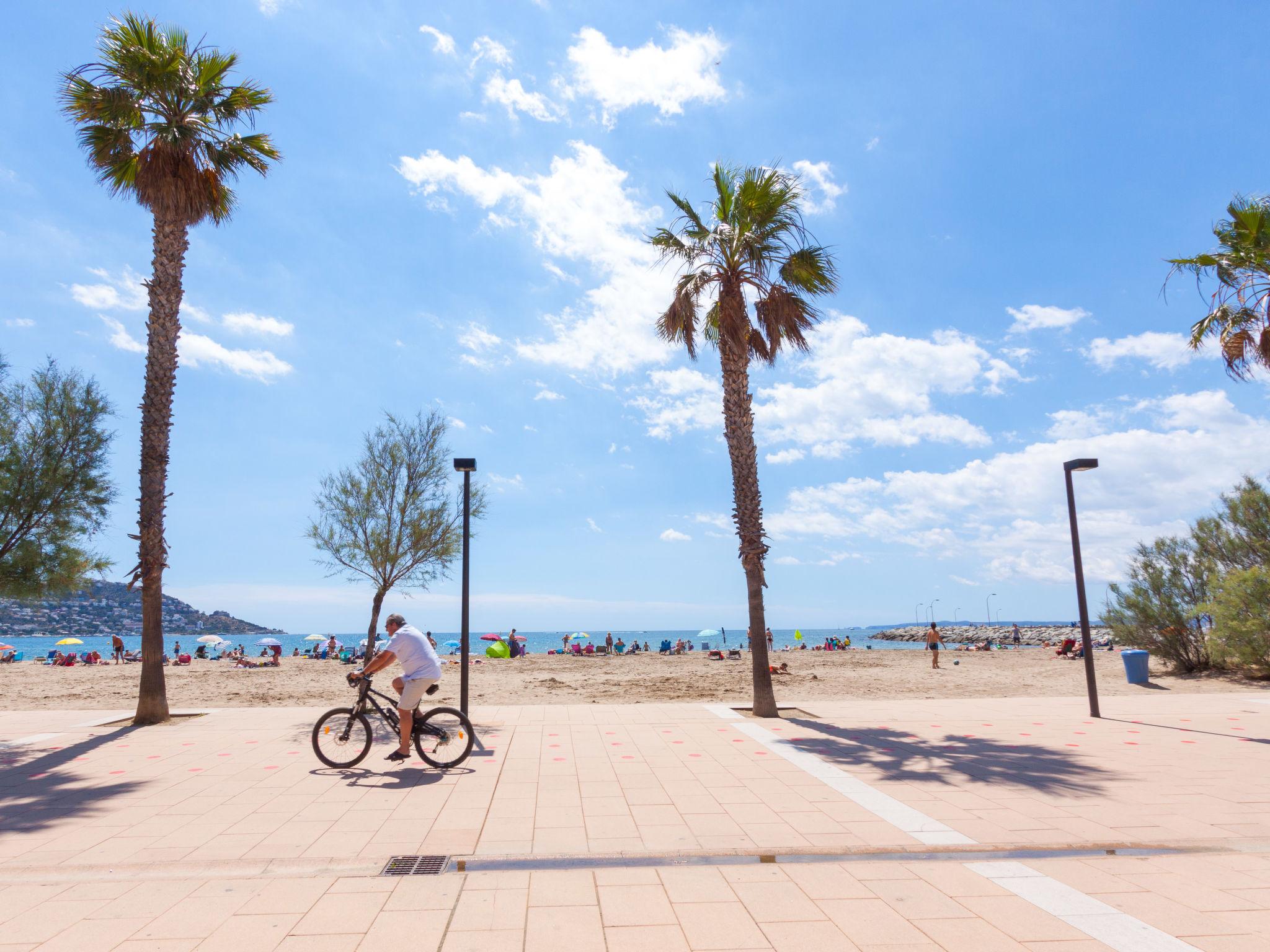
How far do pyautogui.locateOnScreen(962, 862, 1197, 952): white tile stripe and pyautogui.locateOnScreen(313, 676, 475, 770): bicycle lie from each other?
563 centimetres

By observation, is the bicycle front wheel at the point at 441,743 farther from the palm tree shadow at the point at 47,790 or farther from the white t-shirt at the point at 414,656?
the palm tree shadow at the point at 47,790

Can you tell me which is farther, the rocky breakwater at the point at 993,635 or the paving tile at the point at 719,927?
the rocky breakwater at the point at 993,635

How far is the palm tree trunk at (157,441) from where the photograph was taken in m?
12.2

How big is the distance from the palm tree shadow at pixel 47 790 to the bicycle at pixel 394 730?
6.26ft

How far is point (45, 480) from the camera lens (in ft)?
43.5

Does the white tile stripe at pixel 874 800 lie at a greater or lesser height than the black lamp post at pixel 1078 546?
lesser

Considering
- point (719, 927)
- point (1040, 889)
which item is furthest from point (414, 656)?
point (1040, 889)

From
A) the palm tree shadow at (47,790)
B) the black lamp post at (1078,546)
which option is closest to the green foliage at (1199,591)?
the black lamp post at (1078,546)

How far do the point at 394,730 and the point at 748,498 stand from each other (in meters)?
7.87

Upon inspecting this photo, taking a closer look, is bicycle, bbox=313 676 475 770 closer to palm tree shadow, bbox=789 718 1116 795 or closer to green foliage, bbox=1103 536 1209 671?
palm tree shadow, bbox=789 718 1116 795

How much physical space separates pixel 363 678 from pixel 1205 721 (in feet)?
45.4

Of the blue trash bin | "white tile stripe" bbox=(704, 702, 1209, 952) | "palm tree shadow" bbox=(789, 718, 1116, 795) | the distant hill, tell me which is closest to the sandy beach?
the blue trash bin

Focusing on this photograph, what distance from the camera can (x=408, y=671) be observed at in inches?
311

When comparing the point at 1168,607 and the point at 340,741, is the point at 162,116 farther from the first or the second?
the point at 1168,607
